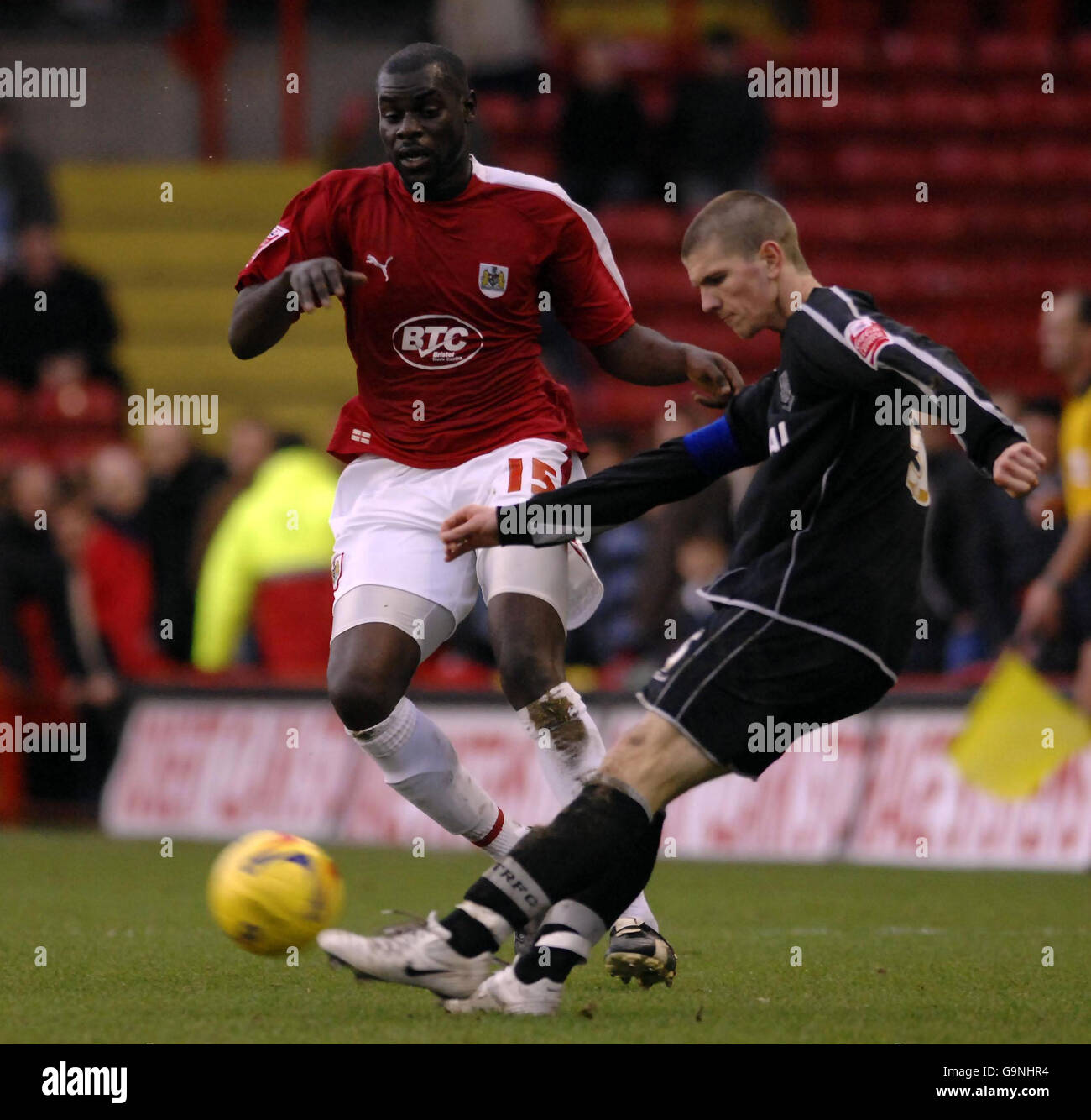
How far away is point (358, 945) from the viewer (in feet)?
16.8

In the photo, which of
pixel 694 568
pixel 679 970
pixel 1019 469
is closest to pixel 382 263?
pixel 679 970

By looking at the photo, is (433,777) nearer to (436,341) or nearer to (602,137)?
(436,341)

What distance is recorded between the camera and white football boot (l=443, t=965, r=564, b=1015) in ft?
16.5

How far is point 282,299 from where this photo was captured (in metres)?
5.91

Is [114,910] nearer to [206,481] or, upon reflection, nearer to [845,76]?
[206,481]

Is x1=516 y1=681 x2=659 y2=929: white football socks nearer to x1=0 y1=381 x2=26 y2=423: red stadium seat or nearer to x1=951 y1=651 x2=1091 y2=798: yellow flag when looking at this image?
x1=951 y1=651 x2=1091 y2=798: yellow flag

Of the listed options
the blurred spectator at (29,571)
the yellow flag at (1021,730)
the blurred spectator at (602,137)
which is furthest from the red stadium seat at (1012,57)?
the yellow flag at (1021,730)

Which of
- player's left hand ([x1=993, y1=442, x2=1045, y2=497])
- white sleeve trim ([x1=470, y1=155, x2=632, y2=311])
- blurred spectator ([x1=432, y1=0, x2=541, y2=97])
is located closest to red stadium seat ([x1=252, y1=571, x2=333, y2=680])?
white sleeve trim ([x1=470, y1=155, x2=632, y2=311])

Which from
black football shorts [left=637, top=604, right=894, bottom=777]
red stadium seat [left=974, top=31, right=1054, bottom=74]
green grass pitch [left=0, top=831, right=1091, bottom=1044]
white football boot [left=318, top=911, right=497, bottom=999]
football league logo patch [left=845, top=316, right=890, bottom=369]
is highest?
red stadium seat [left=974, top=31, right=1054, bottom=74]

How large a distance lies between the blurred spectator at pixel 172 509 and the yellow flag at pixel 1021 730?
5.45 m

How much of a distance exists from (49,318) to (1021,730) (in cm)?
829

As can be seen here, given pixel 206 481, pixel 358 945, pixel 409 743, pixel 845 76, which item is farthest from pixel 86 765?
pixel 845 76

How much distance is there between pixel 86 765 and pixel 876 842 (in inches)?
195

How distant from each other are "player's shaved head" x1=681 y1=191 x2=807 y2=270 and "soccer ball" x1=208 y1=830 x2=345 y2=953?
194 cm
